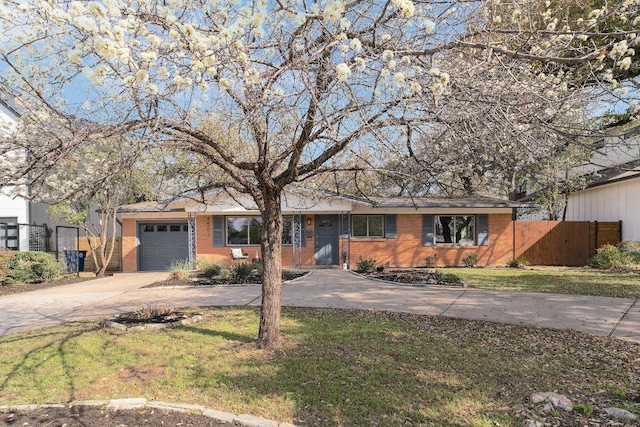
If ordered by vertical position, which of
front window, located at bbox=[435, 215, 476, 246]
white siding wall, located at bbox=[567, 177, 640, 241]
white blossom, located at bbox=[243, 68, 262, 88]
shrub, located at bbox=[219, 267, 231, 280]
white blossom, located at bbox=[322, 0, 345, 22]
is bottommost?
shrub, located at bbox=[219, 267, 231, 280]

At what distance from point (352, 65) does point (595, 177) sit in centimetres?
2155

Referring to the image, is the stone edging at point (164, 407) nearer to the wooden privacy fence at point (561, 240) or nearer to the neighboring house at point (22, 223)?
the neighboring house at point (22, 223)

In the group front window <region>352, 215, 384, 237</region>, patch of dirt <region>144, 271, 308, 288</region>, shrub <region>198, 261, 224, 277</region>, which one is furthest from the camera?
front window <region>352, 215, 384, 237</region>

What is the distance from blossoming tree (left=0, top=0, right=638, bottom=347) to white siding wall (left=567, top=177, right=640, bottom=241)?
52.6 feet

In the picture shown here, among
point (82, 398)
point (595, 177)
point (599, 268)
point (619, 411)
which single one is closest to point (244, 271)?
point (82, 398)

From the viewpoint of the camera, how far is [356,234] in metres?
17.9

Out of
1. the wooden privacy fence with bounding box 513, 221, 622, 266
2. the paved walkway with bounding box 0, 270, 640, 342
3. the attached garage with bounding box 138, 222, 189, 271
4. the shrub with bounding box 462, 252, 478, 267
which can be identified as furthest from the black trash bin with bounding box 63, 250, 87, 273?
the wooden privacy fence with bounding box 513, 221, 622, 266

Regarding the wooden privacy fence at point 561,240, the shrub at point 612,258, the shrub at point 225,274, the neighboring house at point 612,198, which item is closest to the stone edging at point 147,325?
the shrub at point 225,274

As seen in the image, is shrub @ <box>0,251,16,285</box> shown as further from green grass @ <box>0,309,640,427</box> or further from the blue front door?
the blue front door

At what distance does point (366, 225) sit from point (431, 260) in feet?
10.1

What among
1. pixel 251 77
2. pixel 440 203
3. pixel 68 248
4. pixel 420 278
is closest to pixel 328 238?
pixel 440 203

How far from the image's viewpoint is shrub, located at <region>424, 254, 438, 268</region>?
1756 cm

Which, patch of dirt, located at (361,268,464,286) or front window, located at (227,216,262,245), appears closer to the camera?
patch of dirt, located at (361,268,464,286)

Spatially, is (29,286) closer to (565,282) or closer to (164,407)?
(164,407)
